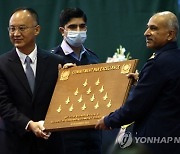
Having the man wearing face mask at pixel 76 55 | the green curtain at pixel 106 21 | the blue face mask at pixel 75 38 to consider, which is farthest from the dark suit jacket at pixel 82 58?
the green curtain at pixel 106 21

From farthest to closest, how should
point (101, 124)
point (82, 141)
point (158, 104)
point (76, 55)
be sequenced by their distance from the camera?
point (76, 55)
point (82, 141)
point (101, 124)
point (158, 104)

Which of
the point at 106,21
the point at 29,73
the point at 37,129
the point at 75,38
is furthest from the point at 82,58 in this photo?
the point at 106,21

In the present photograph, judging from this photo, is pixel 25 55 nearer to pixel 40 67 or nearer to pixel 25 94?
pixel 40 67

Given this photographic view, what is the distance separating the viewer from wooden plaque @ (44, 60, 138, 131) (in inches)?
146

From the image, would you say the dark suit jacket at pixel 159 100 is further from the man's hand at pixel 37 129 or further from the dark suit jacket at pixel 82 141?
the dark suit jacket at pixel 82 141

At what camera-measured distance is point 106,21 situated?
691cm

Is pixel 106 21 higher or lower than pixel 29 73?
lower

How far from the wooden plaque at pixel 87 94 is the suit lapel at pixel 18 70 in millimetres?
233

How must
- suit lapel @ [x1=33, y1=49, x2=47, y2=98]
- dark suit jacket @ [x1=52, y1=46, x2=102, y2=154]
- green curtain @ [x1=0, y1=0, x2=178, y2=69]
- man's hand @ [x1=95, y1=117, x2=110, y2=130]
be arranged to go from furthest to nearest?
green curtain @ [x1=0, y1=0, x2=178, y2=69], dark suit jacket @ [x1=52, y1=46, x2=102, y2=154], suit lapel @ [x1=33, y1=49, x2=47, y2=98], man's hand @ [x1=95, y1=117, x2=110, y2=130]

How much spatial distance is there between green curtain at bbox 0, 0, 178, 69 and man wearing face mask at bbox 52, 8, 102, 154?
215 centimetres

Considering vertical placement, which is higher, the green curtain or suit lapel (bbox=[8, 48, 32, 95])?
suit lapel (bbox=[8, 48, 32, 95])

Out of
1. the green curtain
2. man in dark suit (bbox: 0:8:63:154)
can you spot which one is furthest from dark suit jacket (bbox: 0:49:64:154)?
the green curtain

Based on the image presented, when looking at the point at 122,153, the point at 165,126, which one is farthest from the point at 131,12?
the point at 122,153

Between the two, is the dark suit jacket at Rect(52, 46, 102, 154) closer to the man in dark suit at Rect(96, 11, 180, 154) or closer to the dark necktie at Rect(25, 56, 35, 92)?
the dark necktie at Rect(25, 56, 35, 92)
